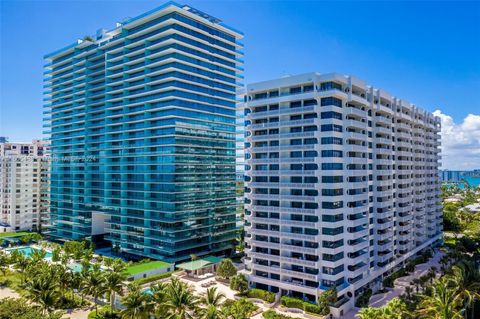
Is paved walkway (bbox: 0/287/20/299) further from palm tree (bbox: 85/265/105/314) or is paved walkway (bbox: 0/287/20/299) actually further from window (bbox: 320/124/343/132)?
window (bbox: 320/124/343/132)

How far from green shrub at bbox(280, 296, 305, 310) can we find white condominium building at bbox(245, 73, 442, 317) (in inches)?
90.8

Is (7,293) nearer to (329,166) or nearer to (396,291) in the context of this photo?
(329,166)

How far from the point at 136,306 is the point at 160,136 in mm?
46758

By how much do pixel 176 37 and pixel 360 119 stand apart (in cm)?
4586

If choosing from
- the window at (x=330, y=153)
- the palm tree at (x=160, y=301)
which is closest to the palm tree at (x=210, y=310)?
the palm tree at (x=160, y=301)

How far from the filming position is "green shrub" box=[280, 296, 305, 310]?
5302 cm

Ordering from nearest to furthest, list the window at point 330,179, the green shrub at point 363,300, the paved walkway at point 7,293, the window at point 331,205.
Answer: the green shrub at point 363,300 → the window at point 331,205 → the window at point 330,179 → the paved walkway at point 7,293

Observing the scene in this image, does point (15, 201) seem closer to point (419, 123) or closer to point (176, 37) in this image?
point (176, 37)

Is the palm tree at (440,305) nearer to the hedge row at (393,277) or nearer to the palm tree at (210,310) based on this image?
the hedge row at (393,277)

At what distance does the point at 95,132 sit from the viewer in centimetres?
10281

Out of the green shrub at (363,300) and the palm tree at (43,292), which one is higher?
the palm tree at (43,292)

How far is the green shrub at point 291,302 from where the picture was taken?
53022mm

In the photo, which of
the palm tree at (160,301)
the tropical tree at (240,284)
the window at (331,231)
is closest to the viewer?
the palm tree at (160,301)

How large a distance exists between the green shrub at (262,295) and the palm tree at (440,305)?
2165 centimetres
